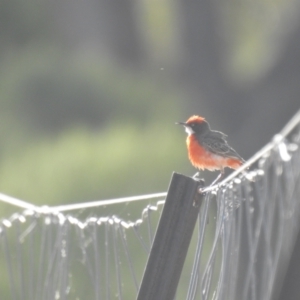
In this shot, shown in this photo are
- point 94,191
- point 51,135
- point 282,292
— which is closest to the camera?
point 282,292

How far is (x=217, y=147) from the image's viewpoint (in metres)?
6.26

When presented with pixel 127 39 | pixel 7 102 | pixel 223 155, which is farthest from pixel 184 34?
pixel 223 155

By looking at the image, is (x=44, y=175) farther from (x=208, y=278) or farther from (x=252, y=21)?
(x=208, y=278)

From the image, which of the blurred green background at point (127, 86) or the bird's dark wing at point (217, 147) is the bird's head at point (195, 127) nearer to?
the bird's dark wing at point (217, 147)

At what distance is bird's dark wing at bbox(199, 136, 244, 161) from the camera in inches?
244

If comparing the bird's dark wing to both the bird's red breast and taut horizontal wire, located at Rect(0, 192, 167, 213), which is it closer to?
the bird's red breast

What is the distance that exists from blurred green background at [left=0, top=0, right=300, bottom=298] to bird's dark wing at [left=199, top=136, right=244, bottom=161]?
480 centimetres

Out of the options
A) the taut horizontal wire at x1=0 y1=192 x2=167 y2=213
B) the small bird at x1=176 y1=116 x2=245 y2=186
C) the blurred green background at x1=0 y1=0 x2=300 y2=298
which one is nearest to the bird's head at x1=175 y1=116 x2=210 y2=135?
the small bird at x1=176 y1=116 x2=245 y2=186

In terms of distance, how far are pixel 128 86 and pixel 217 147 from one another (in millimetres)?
10257

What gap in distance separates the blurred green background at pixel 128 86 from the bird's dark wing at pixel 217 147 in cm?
480

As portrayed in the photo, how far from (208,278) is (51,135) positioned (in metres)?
12.3

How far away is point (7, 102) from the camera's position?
52.2 ft

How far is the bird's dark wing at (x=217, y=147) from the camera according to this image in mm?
6195

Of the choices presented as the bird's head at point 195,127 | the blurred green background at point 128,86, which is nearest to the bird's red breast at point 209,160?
the bird's head at point 195,127
